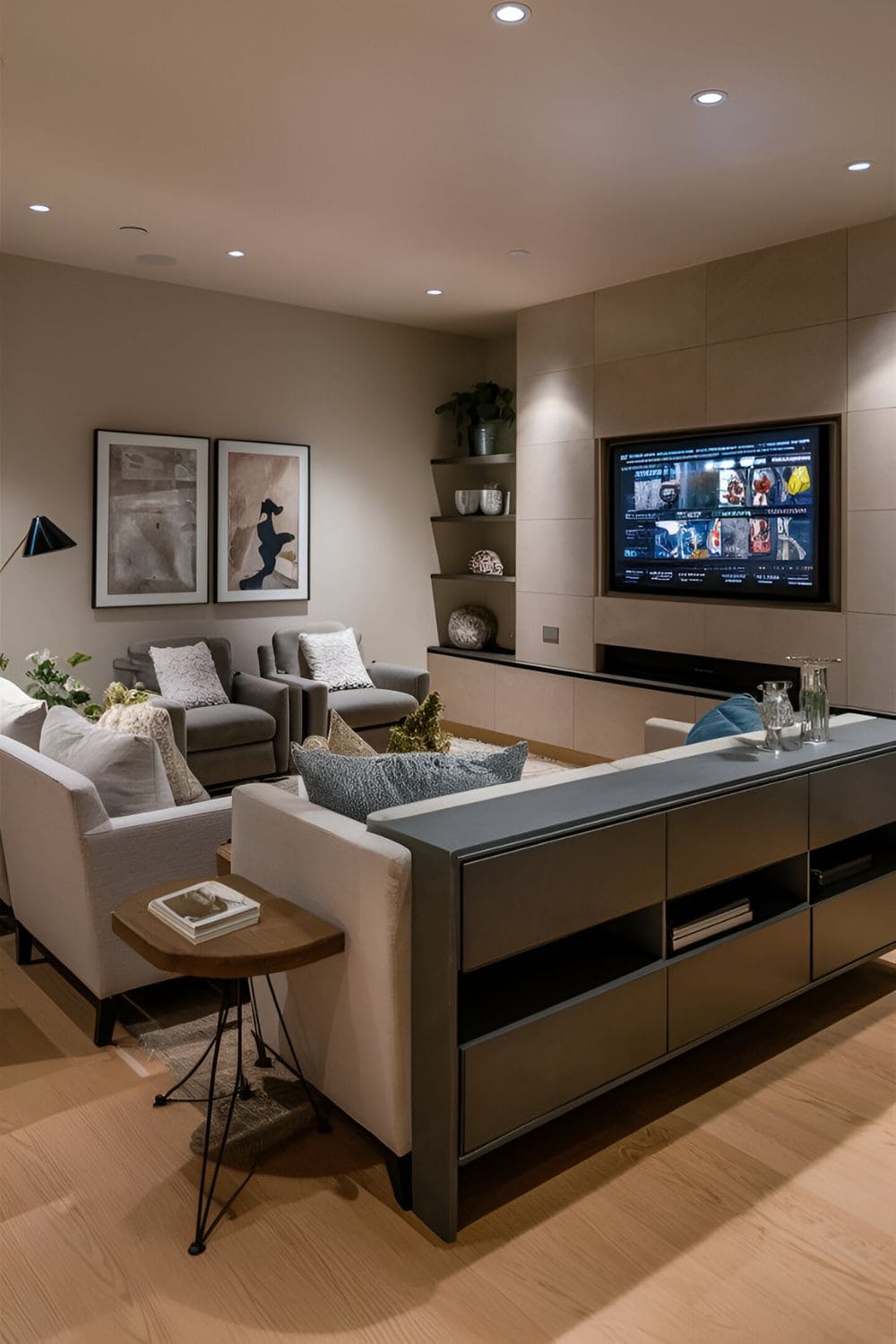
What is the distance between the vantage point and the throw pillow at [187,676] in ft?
17.8

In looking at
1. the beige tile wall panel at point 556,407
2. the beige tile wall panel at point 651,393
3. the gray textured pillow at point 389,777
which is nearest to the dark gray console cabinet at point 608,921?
the gray textured pillow at point 389,777

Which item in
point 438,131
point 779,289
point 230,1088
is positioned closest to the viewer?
point 230,1088

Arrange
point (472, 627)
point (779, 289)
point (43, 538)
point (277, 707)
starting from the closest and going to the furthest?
point (43, 538) < point (779, 289) < point (277, 707) < point (472, 627)

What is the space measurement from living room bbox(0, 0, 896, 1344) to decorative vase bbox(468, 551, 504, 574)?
1.16 ft

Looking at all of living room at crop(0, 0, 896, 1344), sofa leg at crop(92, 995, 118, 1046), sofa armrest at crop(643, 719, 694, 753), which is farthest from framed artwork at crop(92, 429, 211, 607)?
sofa leg at crop(92, 995, 118, 1046)

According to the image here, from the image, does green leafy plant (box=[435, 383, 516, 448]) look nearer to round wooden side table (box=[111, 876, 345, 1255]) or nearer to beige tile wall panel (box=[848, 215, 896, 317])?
beige tile wall panel (box=[848, 215, 896, 317])

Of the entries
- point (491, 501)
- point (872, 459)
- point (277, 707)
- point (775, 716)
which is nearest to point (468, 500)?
point (491, 501)

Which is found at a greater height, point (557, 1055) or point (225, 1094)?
point (557, 1055)

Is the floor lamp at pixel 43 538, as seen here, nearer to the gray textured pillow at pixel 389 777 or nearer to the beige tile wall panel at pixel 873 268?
the gray textured pillow at pixel 389 777

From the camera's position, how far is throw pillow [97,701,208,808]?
3.13 meters

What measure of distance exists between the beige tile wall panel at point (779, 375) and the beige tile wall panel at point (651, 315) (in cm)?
23

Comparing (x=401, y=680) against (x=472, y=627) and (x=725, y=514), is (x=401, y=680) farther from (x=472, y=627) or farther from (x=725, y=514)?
(x=725, y=514)

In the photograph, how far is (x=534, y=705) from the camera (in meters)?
6.42

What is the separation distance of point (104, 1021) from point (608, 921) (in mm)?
1375
